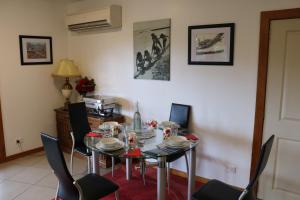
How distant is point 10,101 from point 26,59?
682mm

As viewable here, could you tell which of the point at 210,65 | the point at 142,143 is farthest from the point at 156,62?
the point at 142,143

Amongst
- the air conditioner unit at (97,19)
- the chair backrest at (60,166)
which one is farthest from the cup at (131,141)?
the air conditioner unit at (97,19)

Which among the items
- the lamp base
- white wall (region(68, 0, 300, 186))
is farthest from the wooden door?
the lamp base

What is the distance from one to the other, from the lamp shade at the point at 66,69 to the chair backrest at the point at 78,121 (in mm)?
962

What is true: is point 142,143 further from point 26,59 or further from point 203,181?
point 26,59

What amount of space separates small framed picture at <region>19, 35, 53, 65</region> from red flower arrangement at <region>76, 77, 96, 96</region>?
66 centimetres

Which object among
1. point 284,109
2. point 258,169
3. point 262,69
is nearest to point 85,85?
point 262,69

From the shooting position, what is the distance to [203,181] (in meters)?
3.21

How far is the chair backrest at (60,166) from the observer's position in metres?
1.84

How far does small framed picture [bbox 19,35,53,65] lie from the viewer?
12.9ft

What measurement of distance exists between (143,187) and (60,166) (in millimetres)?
1485

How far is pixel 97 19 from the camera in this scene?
3770 millimetres

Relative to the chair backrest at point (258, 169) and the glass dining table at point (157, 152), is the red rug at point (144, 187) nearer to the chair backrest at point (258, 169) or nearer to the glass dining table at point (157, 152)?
the glass dining table at point (157, 152)

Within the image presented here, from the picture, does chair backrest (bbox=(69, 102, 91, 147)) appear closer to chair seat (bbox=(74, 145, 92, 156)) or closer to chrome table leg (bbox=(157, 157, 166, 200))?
chair seat (bbox=(74, 145, 92, 156))
